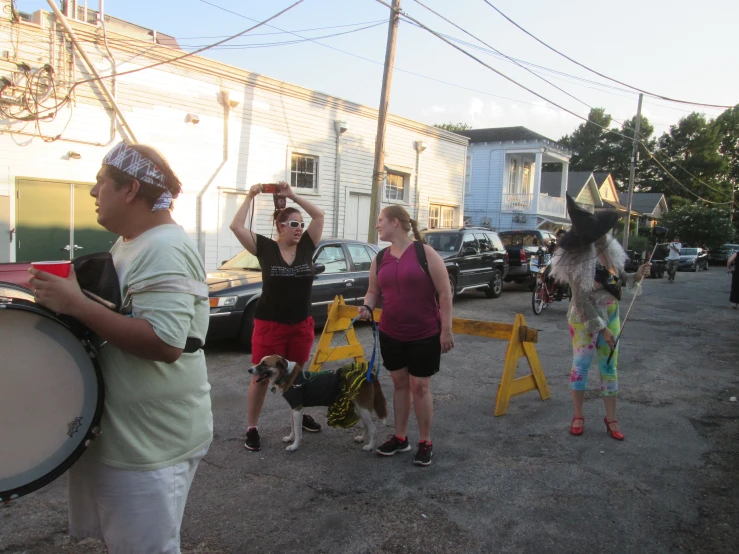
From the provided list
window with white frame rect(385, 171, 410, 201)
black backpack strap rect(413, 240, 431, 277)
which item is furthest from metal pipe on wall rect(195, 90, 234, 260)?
black backpack strap rect(413, 240, 431, 277)

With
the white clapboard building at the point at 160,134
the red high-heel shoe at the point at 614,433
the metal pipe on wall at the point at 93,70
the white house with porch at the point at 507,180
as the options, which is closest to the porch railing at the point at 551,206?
the white house with porch at the point at 507,180

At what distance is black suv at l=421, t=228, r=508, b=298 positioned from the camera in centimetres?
1225

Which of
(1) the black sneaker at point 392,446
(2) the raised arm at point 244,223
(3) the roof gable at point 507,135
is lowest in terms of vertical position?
(1) the black sneaker at point 392,446

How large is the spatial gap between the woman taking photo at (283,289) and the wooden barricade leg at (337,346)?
4.75ft

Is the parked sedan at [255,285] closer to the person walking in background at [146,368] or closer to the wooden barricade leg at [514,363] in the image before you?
the wooden barricade leg at [514,363]

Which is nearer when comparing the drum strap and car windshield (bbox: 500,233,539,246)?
the drum strap

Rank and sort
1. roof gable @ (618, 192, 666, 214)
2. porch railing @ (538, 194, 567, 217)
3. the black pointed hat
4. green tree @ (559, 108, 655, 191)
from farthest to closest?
green tree @ (559, 108, 655, 191) → roof gable @ (618, 192, 666, 214) → porch railing @ (538, 194, 567, 217) → the black pointed hat

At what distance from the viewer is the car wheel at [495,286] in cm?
1384

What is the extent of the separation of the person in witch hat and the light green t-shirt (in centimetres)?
347

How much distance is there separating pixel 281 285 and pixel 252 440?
121 centimetres

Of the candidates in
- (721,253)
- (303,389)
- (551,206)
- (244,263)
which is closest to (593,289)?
(303,389)

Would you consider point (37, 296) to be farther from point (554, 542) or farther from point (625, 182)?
point (625, 182)

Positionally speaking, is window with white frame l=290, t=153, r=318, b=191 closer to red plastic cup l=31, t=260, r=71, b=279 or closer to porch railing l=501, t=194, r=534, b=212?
red plastic cup l=31, t=260, r=71, b=279

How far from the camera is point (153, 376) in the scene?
5.20ft
